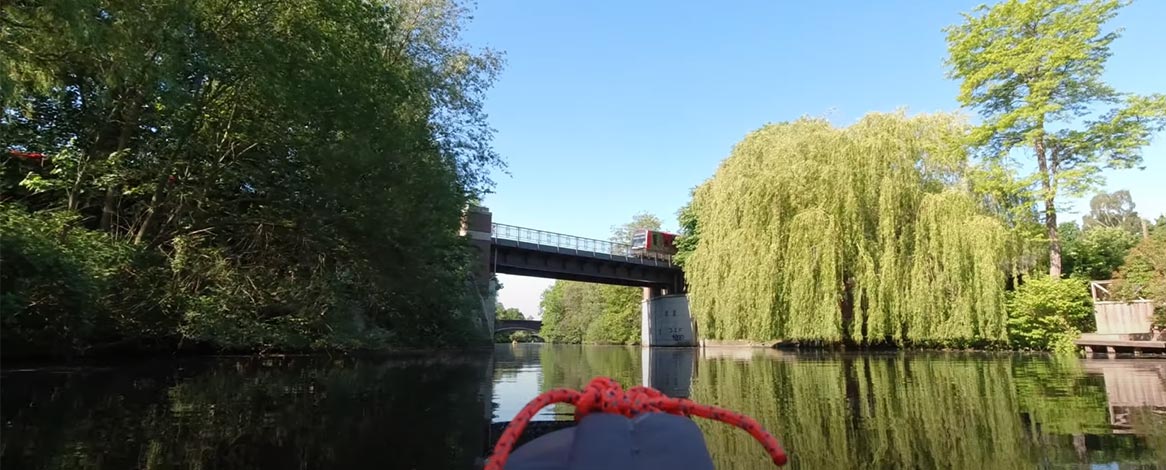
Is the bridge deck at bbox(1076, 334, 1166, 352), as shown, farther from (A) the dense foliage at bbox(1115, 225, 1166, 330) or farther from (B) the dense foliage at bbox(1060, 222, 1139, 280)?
(B) the dense foliage at bbox(1060, 222, 1139, 280)

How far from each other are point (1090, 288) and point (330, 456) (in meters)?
25.9

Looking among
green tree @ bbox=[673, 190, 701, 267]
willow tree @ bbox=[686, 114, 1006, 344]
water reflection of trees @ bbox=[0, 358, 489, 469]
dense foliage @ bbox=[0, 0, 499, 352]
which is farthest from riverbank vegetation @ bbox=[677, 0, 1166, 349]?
green tree @ bbox=[673, 190, 701, 267]

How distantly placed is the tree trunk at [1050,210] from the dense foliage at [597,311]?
37.8 meters

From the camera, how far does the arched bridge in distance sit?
38.2 meters

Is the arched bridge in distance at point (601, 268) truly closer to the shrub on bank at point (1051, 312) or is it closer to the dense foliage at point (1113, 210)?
the shrub on bank at point (1051, 312)

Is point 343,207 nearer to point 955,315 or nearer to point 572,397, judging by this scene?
point 572,397

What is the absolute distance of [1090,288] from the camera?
72.0 feet

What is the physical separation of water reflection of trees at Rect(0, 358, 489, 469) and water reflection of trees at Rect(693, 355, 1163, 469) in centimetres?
284

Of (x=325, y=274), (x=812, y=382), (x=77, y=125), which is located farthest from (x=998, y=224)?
(x=77, y=125)

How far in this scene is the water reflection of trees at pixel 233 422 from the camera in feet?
15.8

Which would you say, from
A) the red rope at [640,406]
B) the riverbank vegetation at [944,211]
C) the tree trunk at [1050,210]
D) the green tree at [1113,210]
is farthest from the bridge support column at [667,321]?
the green tree at [1113,210]

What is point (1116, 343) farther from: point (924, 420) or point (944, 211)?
point (924, 420)

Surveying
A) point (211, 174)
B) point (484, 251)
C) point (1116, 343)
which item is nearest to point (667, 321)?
point (484, 251)

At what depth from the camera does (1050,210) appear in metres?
22.1
